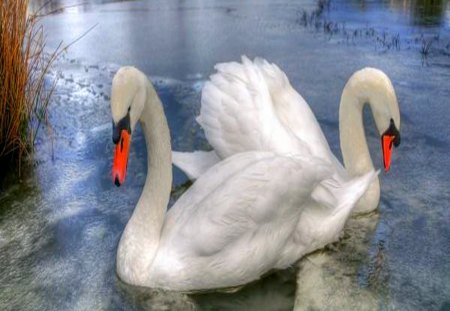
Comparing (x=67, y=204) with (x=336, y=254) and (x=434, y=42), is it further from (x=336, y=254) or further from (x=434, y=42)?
(x=434, y=42)

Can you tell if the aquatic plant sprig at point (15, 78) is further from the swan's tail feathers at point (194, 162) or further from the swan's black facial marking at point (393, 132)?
the swan's black facial marking at point (393, 132)

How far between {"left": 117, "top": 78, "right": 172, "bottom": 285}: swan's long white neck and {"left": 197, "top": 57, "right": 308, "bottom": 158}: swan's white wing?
698 millimetres

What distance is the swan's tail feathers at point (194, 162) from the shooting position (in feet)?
14.1

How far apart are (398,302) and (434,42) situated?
5.96 m

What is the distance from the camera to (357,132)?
4031 millimetres

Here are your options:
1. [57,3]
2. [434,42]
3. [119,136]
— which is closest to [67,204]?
[119,136]

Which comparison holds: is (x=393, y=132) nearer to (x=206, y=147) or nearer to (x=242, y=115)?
(x=242, y=115)

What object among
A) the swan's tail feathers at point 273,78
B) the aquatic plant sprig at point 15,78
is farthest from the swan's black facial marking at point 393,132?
the aquatic plant sprig at point 15,78

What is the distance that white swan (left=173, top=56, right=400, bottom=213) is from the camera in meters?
3.67

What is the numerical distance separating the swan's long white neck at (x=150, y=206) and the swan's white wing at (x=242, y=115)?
2.29 ft

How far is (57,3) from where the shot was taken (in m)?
12.1

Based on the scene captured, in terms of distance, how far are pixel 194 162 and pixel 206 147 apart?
1.96ft

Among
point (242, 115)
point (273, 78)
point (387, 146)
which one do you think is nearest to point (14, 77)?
point (242, 115)

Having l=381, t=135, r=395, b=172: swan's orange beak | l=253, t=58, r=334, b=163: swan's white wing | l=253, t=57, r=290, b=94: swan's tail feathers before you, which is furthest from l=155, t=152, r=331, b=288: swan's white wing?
l=253, t=57, r=290, b=94: swan's tail feathers
